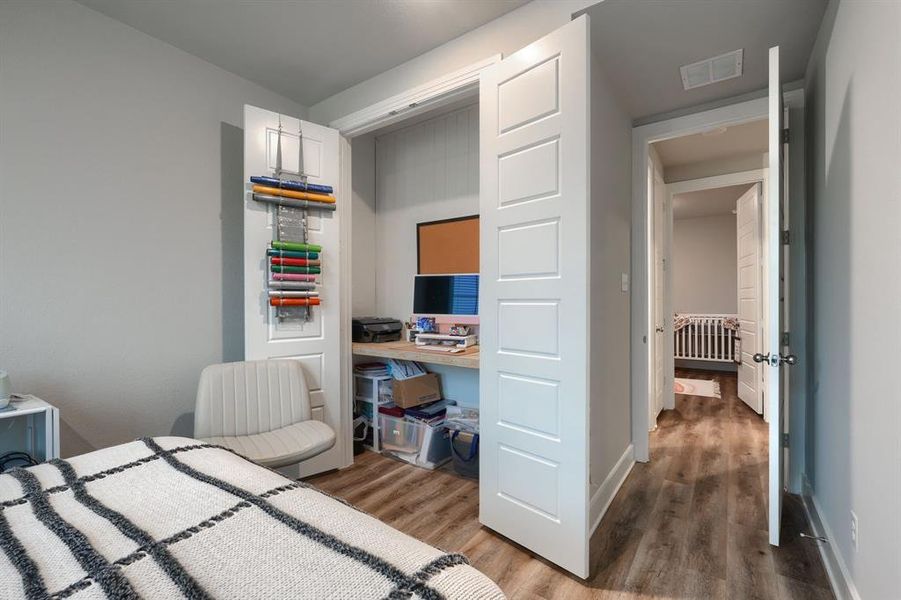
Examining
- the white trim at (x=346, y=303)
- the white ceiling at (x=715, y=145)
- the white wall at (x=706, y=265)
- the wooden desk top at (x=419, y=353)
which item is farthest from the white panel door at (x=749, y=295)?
the white trim at (x=346, y=303)

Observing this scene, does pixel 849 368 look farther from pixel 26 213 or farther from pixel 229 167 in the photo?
pixel 26 213

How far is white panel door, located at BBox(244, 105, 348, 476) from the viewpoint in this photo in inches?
94.7

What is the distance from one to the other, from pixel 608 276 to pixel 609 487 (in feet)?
3.99

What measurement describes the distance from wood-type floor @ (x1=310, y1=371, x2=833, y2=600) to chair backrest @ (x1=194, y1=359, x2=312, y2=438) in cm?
61

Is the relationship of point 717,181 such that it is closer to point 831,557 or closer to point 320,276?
point 831,557

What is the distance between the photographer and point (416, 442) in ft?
9.23

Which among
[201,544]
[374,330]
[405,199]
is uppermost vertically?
[405,199]

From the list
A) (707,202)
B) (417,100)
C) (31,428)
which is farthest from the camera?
(707,202)

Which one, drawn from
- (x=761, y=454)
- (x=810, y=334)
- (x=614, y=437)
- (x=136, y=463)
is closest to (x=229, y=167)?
(x=136, y=463)

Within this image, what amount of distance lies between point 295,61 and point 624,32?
6.32ft

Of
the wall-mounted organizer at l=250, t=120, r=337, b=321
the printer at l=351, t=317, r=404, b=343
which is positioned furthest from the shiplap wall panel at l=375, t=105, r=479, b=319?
the wall-mounted organizer at l=250, t=120, r=337, b=321

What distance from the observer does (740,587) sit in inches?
62.8

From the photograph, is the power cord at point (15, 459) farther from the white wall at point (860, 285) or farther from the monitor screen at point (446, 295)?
the white wall at point (860, 285)

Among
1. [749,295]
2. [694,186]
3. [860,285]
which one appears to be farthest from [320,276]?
[749,295]
